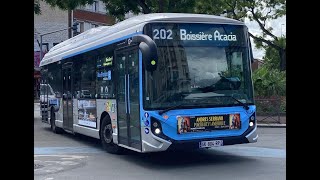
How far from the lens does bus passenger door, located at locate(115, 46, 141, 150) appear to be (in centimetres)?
1041

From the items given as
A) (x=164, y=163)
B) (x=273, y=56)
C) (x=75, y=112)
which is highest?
(x=273, y=56)

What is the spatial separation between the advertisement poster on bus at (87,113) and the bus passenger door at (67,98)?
1.08m

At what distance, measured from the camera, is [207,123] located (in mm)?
10078

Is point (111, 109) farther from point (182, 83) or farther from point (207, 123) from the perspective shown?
point (207, 123)

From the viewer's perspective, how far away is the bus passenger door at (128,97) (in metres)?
10.4

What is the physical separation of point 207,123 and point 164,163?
1.57 m

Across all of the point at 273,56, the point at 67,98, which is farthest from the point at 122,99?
the point at 273,56

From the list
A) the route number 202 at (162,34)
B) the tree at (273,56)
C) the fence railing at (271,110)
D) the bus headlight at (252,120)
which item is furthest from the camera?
the tree at (273,56)

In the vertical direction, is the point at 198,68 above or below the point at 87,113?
above

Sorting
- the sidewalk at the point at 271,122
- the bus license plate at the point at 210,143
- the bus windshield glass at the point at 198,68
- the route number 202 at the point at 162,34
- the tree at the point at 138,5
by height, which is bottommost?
the sidewalk at the point at 271,122

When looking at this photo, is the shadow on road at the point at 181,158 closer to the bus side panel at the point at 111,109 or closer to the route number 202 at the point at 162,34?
the bus side panel at the point at 111,109

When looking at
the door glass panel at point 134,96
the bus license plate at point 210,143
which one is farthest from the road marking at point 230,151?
the door glass panel at point 134,96
